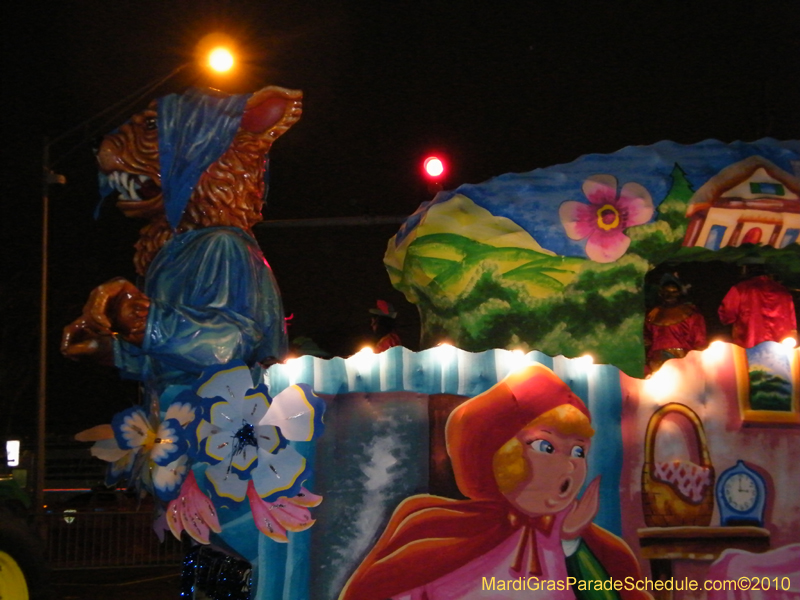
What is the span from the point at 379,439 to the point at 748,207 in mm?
2119

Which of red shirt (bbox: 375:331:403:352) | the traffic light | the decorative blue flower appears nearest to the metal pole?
red shirt (bbox: 375:331:403:352)

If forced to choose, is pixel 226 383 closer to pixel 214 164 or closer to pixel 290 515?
pixel 290 515

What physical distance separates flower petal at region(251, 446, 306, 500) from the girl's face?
30.4 inches

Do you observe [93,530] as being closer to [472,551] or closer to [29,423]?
[472,551]

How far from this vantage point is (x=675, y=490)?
3.46m

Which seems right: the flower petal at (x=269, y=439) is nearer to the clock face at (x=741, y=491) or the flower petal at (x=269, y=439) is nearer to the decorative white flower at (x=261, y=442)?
the decorative white flower at (x=261, y=442)

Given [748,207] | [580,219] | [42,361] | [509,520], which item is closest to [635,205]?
[580,219]

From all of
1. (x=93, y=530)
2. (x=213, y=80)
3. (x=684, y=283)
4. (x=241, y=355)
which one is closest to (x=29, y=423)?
(x=93, y=530)

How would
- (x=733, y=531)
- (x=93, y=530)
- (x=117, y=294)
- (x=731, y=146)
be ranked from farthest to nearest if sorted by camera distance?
(x=93, y=530), (x=731, y=146), (x=733, y=531), (x=117, y=294)

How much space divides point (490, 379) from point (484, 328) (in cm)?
104

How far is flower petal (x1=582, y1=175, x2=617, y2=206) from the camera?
4.34 meters

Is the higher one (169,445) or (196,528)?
(169,445)

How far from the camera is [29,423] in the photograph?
23781mm

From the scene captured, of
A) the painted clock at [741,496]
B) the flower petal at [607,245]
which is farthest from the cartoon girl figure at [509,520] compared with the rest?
the flower petal at [607,245]
